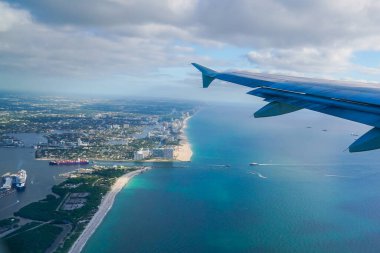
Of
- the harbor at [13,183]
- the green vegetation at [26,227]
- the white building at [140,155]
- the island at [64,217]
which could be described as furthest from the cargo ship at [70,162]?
the green vegetation at [26,227]

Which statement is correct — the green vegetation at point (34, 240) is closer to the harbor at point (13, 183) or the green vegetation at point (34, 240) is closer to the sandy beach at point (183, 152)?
the harbor at point (13, 183)

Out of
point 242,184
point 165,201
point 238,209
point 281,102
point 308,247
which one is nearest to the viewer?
point 281,102

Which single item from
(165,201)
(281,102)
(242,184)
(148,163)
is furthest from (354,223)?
(148,163)

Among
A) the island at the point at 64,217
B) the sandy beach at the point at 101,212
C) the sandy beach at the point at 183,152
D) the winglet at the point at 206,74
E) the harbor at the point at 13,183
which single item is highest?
the winglet at the point at 206,74

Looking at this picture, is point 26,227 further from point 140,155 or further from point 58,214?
point 140,155

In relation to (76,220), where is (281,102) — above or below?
above

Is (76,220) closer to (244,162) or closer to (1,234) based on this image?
(1,234)

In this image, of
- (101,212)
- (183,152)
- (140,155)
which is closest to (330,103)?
(101,212)
